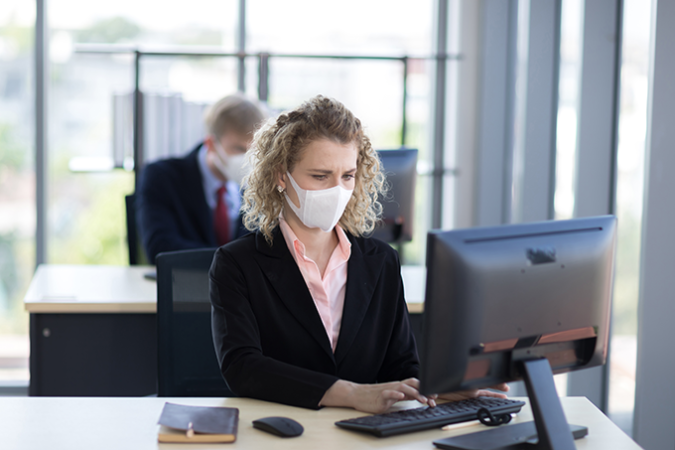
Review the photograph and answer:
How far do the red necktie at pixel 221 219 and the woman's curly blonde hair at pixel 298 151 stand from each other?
1.24 meters

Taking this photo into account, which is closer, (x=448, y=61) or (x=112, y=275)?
A: (x=112, y=275)

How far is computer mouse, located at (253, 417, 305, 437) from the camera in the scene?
4.11 feet

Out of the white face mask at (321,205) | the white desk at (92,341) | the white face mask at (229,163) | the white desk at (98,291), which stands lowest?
the white desk at (92,341)

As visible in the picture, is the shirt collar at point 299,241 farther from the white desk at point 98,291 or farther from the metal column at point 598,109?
the metal column at point 598,109

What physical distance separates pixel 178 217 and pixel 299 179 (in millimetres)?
1457

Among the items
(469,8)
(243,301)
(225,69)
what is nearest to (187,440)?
(243,301)

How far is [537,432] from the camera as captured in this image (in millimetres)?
1165

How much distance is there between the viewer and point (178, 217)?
9.61ft

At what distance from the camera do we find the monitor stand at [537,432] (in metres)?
1.15

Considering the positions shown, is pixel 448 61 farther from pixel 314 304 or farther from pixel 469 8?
pixel 314 304

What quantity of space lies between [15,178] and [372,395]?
2.99 meters

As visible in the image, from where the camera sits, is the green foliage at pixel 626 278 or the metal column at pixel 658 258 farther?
the green foliage at pixel 626 278

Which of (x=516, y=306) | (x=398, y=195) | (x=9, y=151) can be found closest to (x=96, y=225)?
(x=9, y=151)

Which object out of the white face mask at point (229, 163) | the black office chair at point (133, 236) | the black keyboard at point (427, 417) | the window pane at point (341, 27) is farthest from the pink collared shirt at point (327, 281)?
the window pane at point (341, 27)
